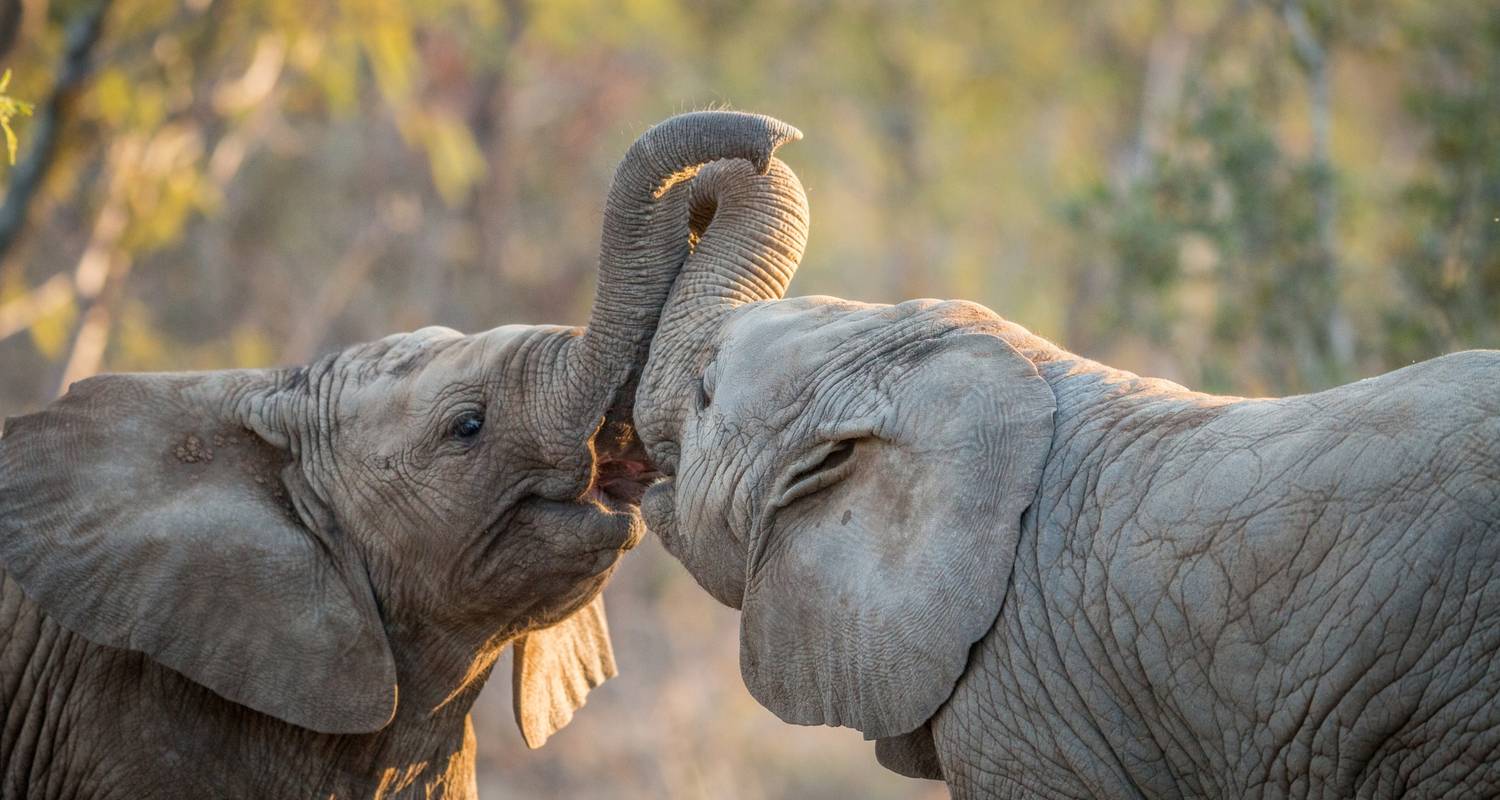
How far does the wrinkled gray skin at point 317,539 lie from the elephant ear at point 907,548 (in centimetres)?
88

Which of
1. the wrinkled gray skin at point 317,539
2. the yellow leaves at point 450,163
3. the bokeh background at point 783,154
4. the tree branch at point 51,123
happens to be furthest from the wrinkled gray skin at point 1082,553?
the yellow leaves at point 450,163

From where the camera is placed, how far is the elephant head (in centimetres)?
353

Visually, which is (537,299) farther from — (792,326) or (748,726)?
(792,326)

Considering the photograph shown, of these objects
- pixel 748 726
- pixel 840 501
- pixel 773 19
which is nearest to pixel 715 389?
pixel 840 501

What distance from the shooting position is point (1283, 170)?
34.0 feet

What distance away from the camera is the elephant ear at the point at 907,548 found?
138 inches

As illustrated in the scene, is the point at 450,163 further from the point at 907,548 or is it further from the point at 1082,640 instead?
the point at 1082,640

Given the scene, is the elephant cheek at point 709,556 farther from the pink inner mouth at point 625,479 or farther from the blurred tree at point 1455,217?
the blurred tree at point 1455,217

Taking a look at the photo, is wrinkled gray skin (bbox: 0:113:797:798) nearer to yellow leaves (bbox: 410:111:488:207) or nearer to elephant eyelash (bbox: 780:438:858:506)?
elephant eyelash (bbox: 780:438:858:506)

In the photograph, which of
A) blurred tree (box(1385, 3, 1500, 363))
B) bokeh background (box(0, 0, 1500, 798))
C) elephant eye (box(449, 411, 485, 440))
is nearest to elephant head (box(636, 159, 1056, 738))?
elephant eye (box(449, 411, 485, 440))

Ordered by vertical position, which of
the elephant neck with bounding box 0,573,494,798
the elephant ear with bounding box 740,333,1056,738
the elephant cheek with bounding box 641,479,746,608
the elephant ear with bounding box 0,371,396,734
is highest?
the elephant ear with bounding box 740,333,1056,738

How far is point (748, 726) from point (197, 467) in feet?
30.4

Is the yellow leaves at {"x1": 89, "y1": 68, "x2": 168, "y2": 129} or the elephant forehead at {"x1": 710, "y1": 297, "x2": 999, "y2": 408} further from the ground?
the elephant forehead at {"x1": 710, "y1": 297, "x2": 999, "y2": 408}

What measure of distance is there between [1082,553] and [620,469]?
1619 mm
